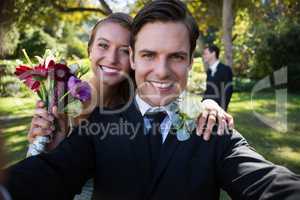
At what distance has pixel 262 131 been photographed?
32.9ft

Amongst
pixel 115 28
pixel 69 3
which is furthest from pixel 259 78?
pixel 115 28

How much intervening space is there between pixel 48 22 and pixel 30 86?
14723 millimetres

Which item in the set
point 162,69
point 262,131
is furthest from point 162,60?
point 262,131

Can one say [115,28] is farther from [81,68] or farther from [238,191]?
[238,191]

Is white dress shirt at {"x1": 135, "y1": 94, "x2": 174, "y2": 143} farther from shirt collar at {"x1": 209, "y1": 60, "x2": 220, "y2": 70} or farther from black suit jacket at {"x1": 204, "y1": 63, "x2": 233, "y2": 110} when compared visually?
shirt collar at {"x1": 209, "y1": 60, "x2": 220, "y2": 70}

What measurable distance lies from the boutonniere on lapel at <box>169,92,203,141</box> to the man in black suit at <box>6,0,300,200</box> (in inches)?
0.7

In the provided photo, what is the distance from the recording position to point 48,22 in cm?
1652

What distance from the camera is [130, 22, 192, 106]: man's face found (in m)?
1.93

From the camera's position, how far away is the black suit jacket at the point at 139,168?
164 cm

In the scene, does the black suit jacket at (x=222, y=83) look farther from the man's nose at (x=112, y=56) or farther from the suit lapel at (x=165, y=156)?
the suit lapel at (x=165, y=156)

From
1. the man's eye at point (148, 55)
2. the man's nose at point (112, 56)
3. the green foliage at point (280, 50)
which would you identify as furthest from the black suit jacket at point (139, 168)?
the green foliage at point (280, 50)

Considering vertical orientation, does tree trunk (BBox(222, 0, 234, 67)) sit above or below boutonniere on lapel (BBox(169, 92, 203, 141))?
above

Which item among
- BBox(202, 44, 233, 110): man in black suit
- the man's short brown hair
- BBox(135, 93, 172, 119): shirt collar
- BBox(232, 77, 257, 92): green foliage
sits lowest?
BBox(232, 77, 257, 92): green foliage

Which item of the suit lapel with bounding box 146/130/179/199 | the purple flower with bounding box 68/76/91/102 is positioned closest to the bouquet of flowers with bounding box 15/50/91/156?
the purple flower with bounding box 68/76/91/102
